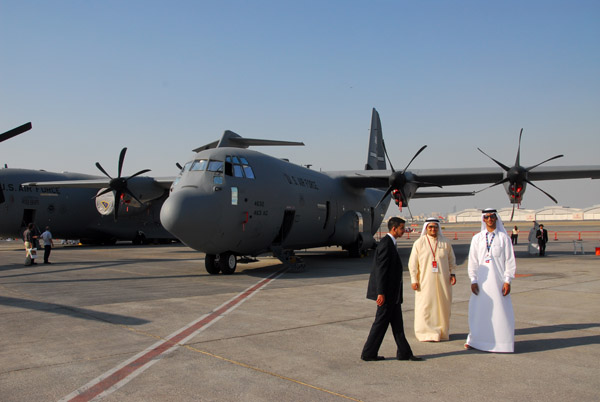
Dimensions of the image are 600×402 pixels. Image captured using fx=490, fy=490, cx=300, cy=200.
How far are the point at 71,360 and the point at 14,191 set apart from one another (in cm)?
2796

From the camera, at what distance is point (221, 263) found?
51.7 ft

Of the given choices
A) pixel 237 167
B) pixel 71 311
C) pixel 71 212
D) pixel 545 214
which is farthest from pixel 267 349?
pixel 545 214

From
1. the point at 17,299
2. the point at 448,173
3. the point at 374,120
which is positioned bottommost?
the point at 17,299

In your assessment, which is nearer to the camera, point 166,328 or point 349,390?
point 349,390

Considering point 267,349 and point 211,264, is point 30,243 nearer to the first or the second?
point 211,264

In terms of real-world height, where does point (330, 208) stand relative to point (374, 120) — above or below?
below

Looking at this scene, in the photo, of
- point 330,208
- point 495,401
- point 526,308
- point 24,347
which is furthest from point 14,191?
point 495,401

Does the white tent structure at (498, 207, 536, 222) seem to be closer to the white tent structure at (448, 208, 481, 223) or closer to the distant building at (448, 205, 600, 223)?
the distant building at (448, 205, 600, 223)

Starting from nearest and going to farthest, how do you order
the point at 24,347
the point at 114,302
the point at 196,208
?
the point at 24,347, the point at 114,302, the point at 196,208

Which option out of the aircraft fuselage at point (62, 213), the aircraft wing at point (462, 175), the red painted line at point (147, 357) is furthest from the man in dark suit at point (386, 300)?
the aircraft fuselage at point (62, 213)

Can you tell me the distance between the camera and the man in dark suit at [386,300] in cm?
592

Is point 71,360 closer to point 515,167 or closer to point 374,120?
point 515,167

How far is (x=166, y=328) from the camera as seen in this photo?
7.73 meters

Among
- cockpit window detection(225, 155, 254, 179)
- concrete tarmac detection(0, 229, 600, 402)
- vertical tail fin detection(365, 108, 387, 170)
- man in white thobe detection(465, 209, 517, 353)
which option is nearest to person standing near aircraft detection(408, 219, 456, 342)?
concrete tarmac detection(0, 229, 600, 402)
